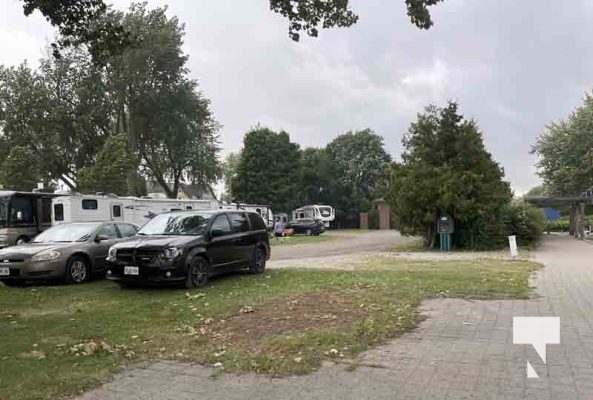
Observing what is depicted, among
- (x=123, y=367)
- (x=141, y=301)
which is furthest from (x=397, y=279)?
(x=123, y=367)

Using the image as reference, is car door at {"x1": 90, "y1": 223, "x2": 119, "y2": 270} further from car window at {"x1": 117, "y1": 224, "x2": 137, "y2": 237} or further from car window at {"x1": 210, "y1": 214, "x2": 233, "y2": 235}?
car window at {"x1": 210, "y1": 214, "x2": 233, "y2": 235}

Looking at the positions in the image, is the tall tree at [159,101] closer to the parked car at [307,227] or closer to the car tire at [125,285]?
the parked car at [307,227]

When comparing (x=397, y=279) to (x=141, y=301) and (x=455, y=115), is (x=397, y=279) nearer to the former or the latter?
(x=141, y=301)

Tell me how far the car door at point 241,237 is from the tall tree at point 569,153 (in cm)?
3444

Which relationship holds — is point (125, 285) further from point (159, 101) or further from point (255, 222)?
point (159, 101)

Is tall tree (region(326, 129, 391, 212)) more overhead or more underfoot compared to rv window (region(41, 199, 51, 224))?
more overhead

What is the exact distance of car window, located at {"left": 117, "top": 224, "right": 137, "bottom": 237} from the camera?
15077mm

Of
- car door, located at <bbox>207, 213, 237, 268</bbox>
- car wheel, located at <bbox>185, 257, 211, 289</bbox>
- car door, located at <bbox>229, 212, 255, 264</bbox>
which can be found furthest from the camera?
car door, located at <bbox>229, 212, 255, 264</bbox>

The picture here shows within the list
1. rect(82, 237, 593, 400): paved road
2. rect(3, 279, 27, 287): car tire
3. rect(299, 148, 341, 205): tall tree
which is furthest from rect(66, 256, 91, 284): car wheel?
rect(299, 148, 341, 205): tall tree

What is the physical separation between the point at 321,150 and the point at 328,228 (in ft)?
36.9

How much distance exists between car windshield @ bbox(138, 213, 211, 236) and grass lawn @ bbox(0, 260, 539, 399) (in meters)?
1.16

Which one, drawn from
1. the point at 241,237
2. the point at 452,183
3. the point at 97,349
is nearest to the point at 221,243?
the point at 241,237

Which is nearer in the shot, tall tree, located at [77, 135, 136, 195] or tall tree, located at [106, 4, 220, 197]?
tall tree, located at [77, 135, 136, 195]

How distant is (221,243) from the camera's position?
1286 centimetres
